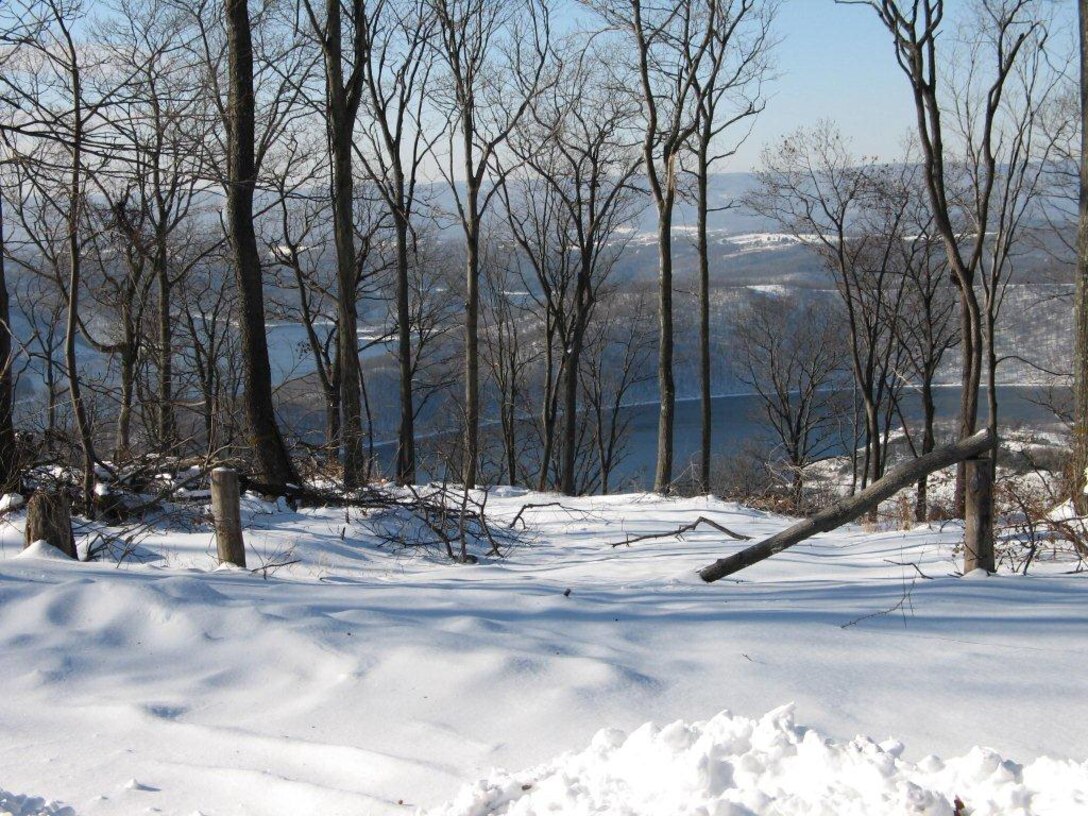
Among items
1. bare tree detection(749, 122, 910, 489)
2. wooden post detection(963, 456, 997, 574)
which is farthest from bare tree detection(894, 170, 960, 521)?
wooden post detection(963, 456, 997, 574)

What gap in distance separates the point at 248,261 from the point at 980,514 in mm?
7612

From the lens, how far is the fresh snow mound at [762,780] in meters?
2.21

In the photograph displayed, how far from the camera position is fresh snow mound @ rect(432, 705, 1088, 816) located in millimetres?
2215

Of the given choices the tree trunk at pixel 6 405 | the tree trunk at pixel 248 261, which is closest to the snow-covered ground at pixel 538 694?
the tree trunk at pixel 6 405

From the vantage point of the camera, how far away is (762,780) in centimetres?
240

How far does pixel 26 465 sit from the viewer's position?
8.19 meters

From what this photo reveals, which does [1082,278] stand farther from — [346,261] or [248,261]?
[346,261]

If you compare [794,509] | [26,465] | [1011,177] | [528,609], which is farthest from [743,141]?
[528,609]

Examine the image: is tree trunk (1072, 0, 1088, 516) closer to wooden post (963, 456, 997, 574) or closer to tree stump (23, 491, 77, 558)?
wooden post (963, 456, 997, 574)

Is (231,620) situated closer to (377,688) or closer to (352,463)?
(377,688)

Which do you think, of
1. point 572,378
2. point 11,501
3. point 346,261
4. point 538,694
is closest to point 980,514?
point 538,694

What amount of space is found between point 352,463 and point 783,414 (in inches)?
996

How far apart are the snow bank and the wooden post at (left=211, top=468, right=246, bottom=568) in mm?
3840

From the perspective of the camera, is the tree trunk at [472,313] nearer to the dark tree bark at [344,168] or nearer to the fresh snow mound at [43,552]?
the dark tree bark at [344,168]
